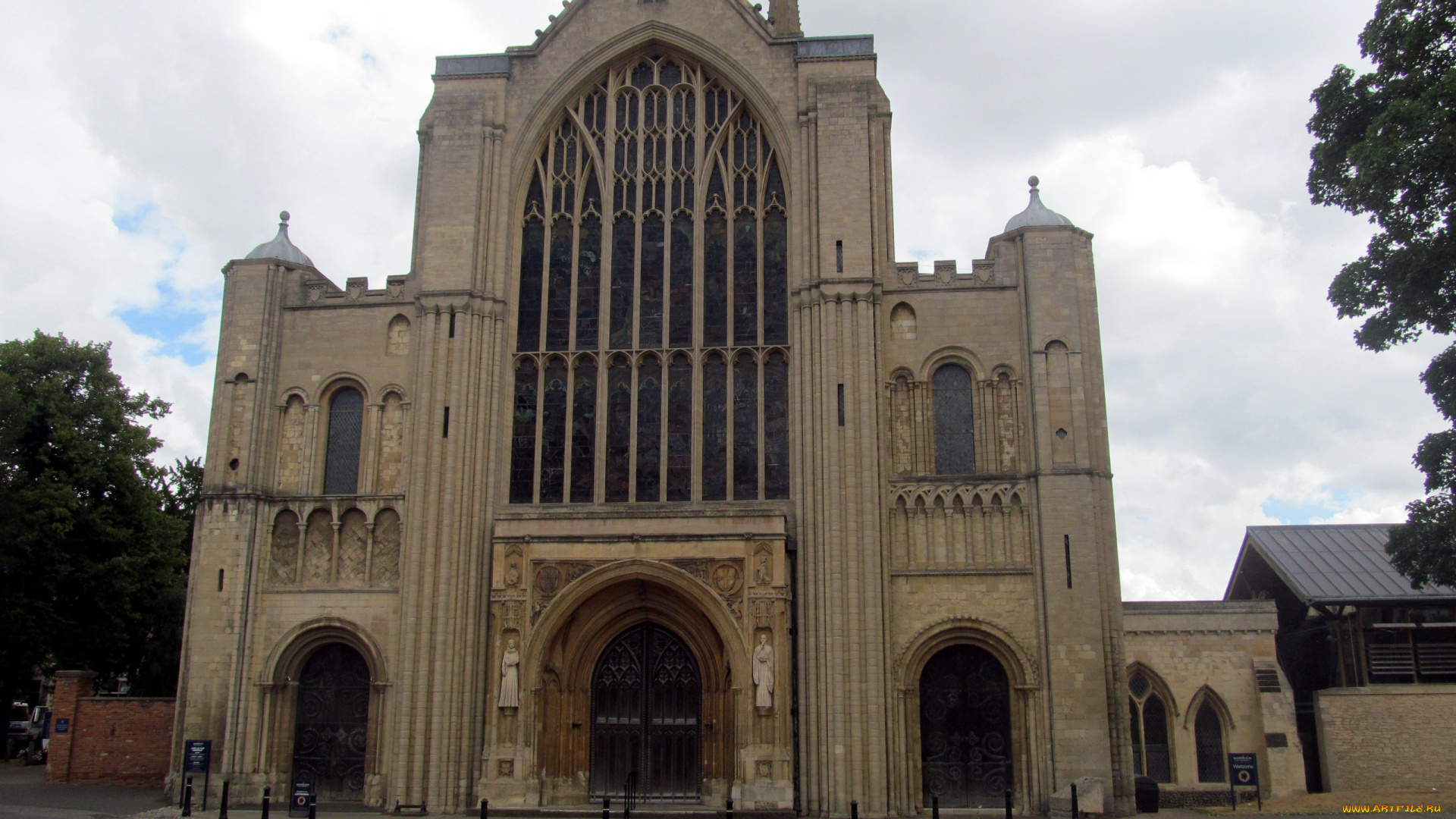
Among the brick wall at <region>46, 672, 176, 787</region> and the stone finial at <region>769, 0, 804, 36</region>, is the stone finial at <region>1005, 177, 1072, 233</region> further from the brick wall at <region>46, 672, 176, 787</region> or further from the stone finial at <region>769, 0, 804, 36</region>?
the brick wall at <region>46, 672, 176, 787</region>

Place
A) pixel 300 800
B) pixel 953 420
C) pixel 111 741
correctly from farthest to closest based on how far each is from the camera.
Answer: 1. pixel 111 741
2. pixel 953 420
3. pixel 300 800

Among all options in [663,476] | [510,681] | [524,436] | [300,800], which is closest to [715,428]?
[663,476]

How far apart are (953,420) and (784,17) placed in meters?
16.1

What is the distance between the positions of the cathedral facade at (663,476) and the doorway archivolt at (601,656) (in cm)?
8

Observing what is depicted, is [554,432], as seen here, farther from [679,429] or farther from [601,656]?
[601,656]

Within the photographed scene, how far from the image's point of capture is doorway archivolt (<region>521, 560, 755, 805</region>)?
23297mm

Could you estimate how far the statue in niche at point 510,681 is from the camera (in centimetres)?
2312

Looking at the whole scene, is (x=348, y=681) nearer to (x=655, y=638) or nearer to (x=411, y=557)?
(x=411, y=557)

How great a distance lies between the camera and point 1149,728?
27.5 metres

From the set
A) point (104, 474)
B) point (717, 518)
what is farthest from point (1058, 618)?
point (104, 474)

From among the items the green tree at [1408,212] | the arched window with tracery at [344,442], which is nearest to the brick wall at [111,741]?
the arched window with tracery at [344,442]

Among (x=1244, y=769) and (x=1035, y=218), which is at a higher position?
(x=1035, y=218)

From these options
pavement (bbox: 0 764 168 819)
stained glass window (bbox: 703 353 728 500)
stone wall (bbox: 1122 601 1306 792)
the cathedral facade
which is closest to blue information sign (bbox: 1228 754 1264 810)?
the cathedral facade

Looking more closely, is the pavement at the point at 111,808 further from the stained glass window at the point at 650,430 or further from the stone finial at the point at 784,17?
the stone finial at the point at 784,17
